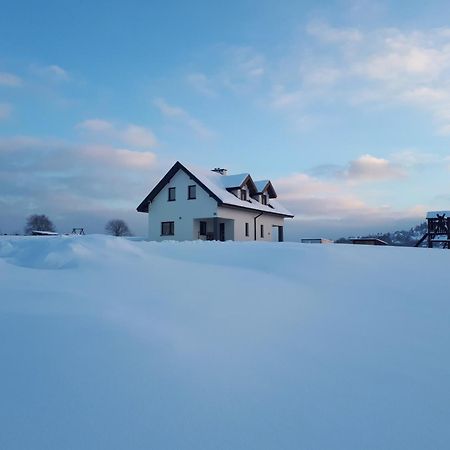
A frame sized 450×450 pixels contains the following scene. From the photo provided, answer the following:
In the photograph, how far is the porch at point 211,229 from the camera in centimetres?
2517

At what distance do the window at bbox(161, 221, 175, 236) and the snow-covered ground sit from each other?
18872 mm

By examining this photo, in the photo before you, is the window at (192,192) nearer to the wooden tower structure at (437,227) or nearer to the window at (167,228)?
the window at (167,228)

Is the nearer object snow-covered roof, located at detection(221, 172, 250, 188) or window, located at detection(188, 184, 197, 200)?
window, located at detection(188, 184, 197, 200)

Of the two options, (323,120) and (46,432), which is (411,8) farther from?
(46,432)

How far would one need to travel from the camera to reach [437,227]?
1057 inches

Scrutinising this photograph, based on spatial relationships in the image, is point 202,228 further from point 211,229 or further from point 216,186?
point 216,186

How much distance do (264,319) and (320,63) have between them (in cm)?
1142

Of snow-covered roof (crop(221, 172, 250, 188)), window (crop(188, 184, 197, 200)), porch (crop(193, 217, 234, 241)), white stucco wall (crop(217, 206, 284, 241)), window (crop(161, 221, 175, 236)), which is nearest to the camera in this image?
window (crop(188, 184, 197, 200))

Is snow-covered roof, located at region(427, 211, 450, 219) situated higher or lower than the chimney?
lower

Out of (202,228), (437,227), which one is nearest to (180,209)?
(202,228)

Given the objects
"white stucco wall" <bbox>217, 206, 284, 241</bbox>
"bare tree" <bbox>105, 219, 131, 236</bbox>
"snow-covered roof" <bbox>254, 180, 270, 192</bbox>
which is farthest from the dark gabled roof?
"bare tree" <bbox>105, 219, 131, 236</bbox>

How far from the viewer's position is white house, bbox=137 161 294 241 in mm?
23859

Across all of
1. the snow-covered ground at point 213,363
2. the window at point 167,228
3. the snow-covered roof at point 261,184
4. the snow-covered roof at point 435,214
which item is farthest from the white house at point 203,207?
the snow-covered ground at point 213,363

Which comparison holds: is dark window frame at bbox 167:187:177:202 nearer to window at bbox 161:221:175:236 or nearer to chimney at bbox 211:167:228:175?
window at bbox 161:221:175:236
